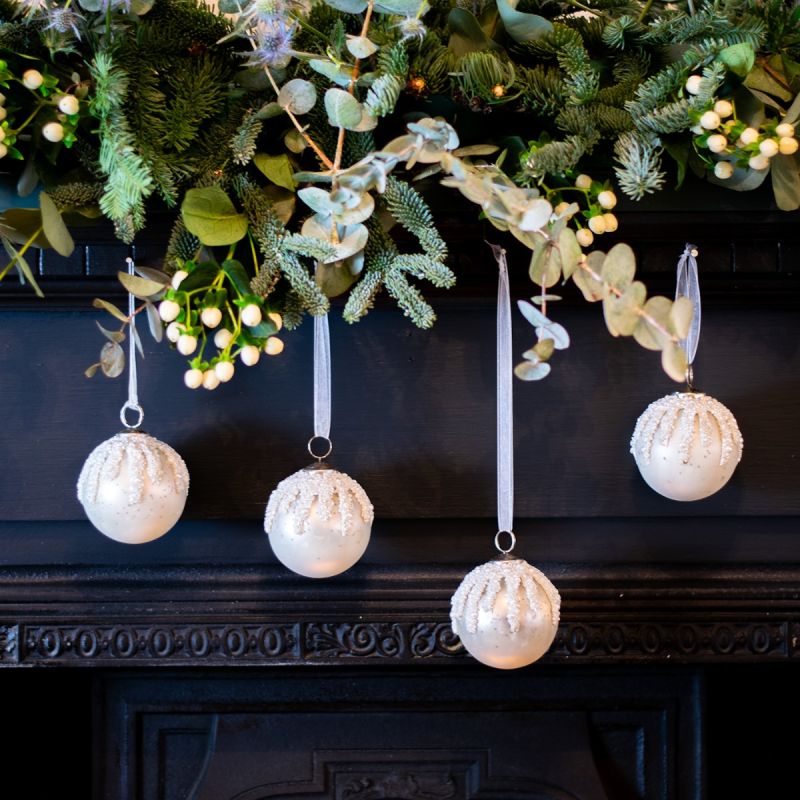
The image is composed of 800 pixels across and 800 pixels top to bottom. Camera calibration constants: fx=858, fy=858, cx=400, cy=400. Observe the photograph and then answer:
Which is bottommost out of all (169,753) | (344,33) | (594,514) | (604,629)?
(169,753)

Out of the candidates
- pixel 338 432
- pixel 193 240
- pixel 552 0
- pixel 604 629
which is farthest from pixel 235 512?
pixel 552 0

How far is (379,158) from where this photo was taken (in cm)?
50

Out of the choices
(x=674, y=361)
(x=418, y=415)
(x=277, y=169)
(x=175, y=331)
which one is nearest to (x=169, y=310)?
(x=175, y=331)

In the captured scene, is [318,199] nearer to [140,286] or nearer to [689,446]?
[140,286]

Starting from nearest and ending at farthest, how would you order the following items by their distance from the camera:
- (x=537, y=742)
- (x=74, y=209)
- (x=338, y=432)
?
(x=74, y=209), (x=338, y=432), (x=537, y=742)

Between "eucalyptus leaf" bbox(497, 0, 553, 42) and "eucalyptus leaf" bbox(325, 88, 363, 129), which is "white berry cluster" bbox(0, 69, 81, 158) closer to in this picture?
"eucalyptus leaf" bbox(325, 88, 363, 129)

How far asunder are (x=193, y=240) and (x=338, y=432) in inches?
7.9

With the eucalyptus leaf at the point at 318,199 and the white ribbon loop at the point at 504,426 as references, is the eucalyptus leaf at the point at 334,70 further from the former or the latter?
the white ribbon loop at the point at 504,426

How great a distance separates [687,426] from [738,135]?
0.21m

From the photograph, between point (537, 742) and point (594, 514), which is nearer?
point (594, 514)

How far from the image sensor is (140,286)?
60cm

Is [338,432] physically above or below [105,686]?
above

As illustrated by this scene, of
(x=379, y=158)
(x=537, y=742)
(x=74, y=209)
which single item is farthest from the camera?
(x=537, y=742)

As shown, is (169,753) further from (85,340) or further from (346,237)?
(346,237)
